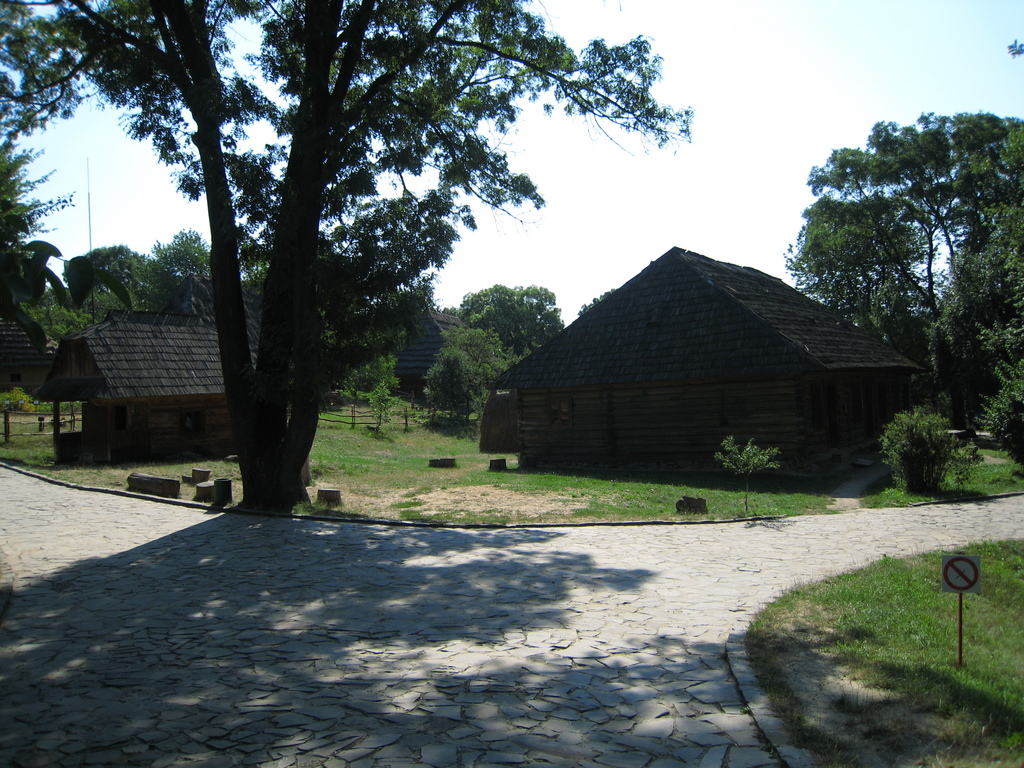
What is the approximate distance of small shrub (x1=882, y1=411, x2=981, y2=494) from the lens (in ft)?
50.5

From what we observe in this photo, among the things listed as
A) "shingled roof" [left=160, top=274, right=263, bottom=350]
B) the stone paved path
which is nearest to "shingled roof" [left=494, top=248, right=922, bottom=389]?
the stone paved path

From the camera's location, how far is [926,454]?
51.1ft

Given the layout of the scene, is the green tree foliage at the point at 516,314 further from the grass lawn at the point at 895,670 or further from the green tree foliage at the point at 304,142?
the grass lawn at the point at 895,670

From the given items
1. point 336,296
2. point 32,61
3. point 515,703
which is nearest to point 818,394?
point 336,296

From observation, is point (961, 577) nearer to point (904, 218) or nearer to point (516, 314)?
point (904, 218)

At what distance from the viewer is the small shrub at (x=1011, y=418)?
57.0ft

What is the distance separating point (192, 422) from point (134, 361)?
2789 millimetres

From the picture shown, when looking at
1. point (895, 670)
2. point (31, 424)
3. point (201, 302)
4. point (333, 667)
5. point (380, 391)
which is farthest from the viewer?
point (380, 391)

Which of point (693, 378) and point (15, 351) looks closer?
point (693, 378)

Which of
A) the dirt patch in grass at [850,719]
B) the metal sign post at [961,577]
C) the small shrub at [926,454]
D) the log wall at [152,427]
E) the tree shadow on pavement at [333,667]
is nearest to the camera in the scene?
the dirt patch in grass at [850,719]

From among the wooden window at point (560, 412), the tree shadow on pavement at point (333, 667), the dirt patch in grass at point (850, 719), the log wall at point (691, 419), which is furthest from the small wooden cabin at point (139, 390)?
the dirt patch in grass at point (850, 719)

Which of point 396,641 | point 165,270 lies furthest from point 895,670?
point 165,270

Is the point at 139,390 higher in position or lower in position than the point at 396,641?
higher

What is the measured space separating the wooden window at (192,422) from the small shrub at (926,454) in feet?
67.5
